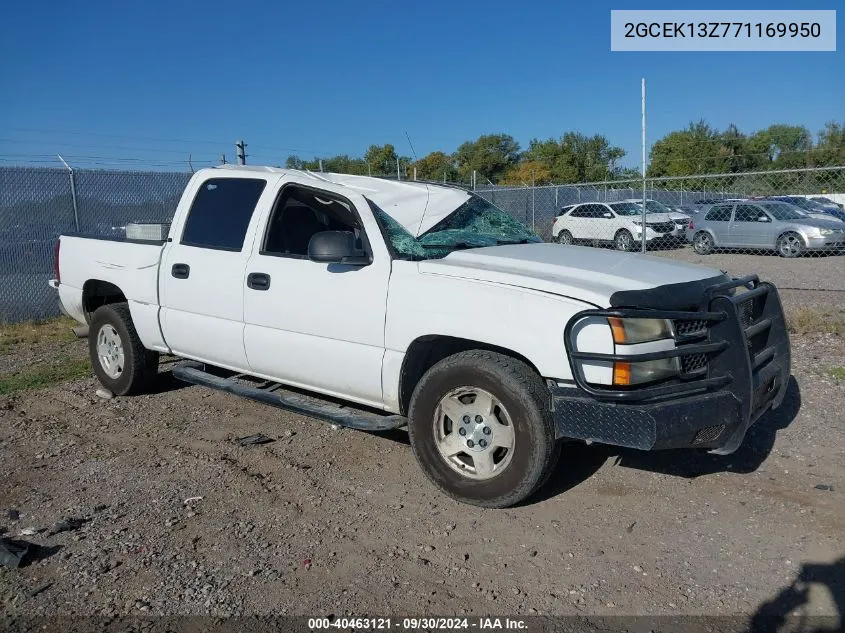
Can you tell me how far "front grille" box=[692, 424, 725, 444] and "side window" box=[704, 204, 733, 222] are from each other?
54.4 ft

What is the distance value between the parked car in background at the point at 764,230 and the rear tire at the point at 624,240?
1.59 meters

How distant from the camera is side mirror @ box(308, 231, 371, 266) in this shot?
4.36 m

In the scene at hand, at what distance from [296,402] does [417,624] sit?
2.16 meters

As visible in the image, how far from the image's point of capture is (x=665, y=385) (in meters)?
3.71

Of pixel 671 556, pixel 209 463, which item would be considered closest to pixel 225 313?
pixel 209 463

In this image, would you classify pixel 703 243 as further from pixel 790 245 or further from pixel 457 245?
pixel 457 245

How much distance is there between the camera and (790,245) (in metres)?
17.9

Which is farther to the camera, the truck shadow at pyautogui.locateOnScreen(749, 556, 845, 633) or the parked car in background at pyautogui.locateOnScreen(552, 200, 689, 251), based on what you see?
the parked car in background at pyautogui.locateOnScreen(552, 200, 689, 251)

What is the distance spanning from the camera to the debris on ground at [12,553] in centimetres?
353

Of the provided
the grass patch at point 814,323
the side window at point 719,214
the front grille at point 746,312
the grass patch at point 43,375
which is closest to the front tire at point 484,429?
the front grille at point 746,312

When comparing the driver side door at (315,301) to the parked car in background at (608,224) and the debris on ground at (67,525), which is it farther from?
the parked car in background at (608,224)

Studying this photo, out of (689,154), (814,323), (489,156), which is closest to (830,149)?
(689,154)

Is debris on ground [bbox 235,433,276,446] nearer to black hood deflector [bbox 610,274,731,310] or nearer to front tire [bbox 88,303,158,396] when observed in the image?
front tire [bbox 88,303,158,396]

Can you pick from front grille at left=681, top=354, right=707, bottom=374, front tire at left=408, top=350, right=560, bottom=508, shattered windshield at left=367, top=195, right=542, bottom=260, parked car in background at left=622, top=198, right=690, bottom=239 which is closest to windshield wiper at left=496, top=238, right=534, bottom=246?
shattered windshield at left=367, top=195, right=542, bottom=260
